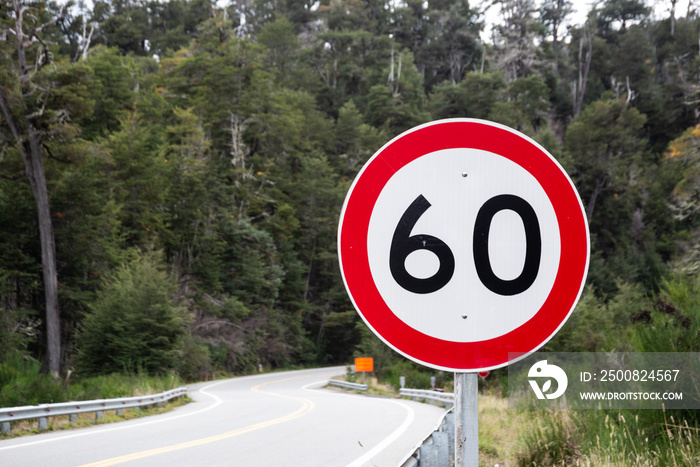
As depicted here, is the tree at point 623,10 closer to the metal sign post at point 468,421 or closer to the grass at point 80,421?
the grass at point 80,421

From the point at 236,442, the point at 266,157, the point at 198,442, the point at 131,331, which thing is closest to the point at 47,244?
the point at 131,331

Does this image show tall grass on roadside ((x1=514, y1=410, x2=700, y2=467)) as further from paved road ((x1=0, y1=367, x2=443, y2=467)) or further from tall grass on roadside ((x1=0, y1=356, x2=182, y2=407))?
tall grass on roadside ((x1=0, y1=356, x2=182, y2=407))

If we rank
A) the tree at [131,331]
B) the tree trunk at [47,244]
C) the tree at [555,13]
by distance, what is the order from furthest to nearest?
the tree at [555,13], the tree trunk at [47,244], the tree at [131,331]

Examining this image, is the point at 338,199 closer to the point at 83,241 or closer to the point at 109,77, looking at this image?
the point at 109,77

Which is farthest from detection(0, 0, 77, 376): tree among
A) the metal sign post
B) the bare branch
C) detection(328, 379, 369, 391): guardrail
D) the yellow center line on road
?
the metal sign post

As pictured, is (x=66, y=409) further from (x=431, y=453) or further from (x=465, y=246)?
(x=465, y=246)

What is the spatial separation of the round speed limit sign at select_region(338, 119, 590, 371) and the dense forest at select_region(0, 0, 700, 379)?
4116mm

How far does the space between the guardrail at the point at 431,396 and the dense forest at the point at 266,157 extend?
4703mm

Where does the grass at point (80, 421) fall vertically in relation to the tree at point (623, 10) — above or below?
below

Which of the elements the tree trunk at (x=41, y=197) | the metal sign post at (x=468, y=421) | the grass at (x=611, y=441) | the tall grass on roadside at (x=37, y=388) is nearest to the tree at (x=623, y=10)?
the tree trunk at (x=41, y=197)

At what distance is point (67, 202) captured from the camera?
3272 centimetres

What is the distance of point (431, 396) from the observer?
20.9 metres

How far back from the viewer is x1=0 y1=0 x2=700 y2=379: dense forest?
1067 inches

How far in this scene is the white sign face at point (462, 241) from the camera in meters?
2.16
